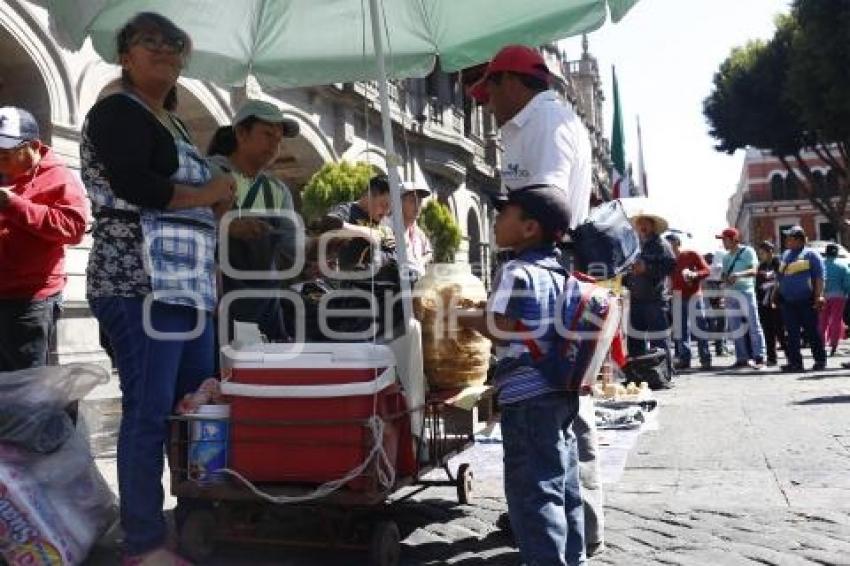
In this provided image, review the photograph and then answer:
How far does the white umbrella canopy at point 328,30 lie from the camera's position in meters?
3.99

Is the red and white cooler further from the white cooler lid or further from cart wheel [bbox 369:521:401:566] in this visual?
cart wheel [bbox 369:521:401:566]

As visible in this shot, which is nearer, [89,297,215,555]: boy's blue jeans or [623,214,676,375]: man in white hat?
[89,297,215,555]: boy's blue jeans

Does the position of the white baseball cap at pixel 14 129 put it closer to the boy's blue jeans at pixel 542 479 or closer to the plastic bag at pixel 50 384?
the plastic bag at pixel 50 384

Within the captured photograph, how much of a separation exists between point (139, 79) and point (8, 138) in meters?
0.88

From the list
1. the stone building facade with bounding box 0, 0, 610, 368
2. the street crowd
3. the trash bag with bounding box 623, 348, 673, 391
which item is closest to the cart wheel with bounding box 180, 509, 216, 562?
the street crowd

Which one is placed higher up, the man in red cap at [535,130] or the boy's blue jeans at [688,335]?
the man in red cap at [535,130]

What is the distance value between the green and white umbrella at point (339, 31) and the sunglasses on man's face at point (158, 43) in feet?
3.11

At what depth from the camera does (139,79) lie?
3076mm

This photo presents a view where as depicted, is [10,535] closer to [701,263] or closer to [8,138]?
[8,138]

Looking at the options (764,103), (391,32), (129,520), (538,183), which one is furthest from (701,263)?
(764,103)

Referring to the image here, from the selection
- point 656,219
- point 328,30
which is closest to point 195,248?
point 328,30

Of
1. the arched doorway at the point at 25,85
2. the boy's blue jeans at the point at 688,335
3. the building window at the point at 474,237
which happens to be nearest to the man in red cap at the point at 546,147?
the arched doorway at the point at 25,85

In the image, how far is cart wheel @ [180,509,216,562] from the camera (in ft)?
10.5

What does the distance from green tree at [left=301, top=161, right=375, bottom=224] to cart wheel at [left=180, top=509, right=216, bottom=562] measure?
826 centimetres
